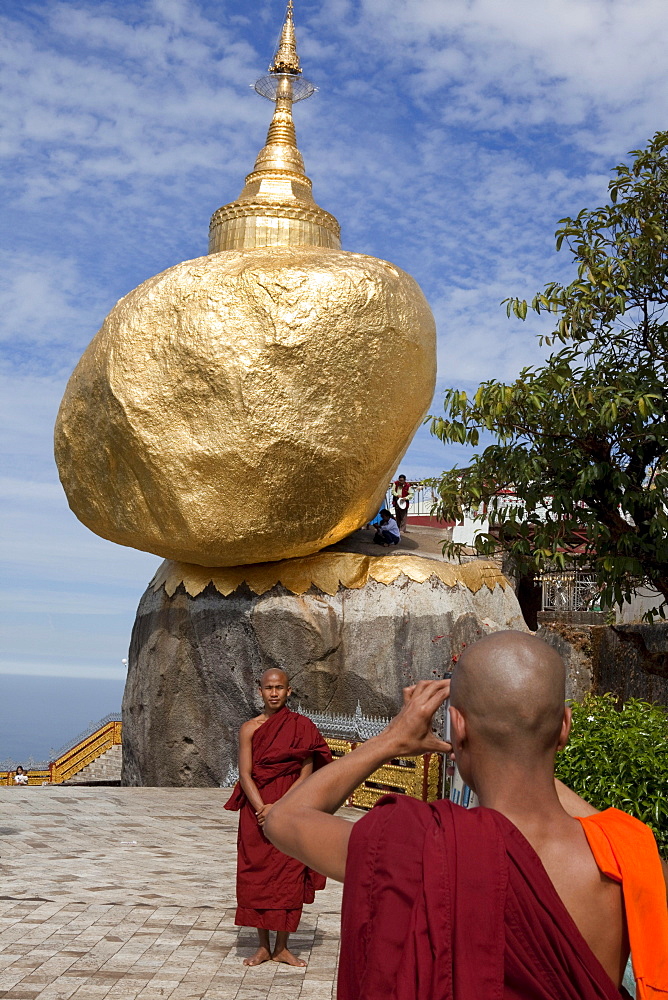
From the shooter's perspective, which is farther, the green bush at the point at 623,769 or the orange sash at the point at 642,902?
the green bush at the point at 623,769

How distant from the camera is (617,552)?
9141mm

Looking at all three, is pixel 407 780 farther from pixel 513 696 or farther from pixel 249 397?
pixel 513 696

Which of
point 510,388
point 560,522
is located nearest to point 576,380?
point 510,388

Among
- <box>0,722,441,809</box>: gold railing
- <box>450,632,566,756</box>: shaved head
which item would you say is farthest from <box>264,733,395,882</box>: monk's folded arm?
<box>0,722,441,809</box>: gold railing

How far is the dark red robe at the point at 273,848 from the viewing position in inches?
206

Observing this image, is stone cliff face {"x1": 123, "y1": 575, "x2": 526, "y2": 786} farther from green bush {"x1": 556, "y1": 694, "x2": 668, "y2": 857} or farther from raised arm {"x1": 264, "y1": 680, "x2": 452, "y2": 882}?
raised arm {"x1": 264, "y1": 680, "x2": 452, "y2": 882}

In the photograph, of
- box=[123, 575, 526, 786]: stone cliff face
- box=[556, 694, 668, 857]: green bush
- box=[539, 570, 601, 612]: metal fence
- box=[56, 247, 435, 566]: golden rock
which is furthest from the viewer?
box=[539, 570, 601, 612]: metal fence

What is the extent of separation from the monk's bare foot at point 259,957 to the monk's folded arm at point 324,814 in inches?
143

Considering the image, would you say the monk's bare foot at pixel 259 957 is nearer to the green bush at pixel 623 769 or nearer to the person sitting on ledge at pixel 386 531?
the green bush at pixel 623 769

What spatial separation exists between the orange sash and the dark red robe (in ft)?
12.0

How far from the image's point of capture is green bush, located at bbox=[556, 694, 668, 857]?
585 cm

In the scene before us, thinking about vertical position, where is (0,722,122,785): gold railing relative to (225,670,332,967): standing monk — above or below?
below

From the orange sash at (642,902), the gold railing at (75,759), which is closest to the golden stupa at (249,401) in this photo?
the orange sash at (642,902)

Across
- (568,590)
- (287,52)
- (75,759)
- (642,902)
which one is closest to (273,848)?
(642,902)
